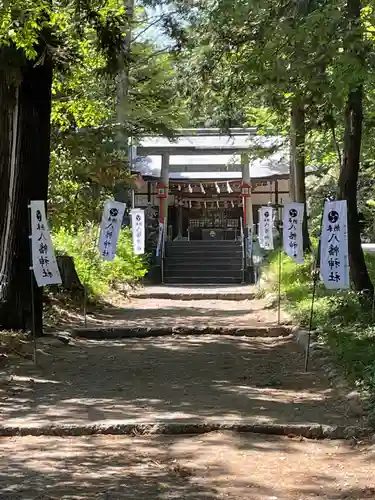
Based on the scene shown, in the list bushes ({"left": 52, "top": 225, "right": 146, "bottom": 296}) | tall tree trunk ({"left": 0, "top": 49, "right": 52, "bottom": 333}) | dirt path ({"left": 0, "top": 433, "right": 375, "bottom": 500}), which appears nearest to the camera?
dirt path ({"left": 0, "top": 433, "right": 375, "bottom": 500})

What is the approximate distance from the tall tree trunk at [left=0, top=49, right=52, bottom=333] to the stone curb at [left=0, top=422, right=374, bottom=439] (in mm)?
4296

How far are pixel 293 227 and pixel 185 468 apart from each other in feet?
32.9

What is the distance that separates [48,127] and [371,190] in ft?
63.1

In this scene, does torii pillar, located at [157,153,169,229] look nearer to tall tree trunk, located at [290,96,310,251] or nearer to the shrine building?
the shrine building

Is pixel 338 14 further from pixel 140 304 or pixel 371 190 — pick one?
pixel 371 190

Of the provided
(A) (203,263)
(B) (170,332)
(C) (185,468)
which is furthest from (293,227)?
(C) (185,468)

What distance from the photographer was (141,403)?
20.4 feet

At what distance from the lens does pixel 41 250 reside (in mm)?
8523

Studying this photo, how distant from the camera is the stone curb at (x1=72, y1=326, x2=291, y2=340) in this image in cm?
1093

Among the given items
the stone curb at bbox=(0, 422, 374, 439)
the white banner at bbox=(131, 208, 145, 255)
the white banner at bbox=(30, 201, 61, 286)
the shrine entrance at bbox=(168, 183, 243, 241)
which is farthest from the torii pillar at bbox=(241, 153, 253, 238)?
the stone curb at bbox=(0, 422, 374, 439)

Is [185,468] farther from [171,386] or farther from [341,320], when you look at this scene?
[341,320]

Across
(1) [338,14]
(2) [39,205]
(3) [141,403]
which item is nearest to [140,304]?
(2) [39,205]

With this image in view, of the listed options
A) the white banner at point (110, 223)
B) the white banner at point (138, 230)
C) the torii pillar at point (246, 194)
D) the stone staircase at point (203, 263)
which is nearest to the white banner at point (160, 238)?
the stone staircase at point (203, 263)


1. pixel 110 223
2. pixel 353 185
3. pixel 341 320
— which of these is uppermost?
pixel 353 185
